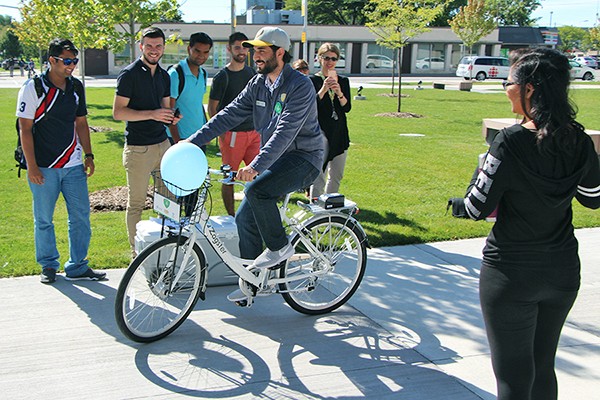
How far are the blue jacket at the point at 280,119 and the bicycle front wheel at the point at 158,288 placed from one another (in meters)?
0.80

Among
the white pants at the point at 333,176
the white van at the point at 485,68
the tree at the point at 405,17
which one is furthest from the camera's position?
the white van at the point at 485,68

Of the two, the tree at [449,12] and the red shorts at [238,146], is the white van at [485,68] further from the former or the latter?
the red shorts at [238,146]

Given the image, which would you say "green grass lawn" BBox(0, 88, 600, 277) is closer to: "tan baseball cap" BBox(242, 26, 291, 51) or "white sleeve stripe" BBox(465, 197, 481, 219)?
"white sleeve stripe" BBox(465, 197, 481, 219)

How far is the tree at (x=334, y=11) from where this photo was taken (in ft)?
234

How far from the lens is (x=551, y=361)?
2959mm

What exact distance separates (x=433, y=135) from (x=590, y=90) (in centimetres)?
2134

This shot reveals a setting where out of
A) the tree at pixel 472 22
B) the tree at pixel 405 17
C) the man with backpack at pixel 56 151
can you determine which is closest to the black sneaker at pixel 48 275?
the man with backpack at pixel 56 151

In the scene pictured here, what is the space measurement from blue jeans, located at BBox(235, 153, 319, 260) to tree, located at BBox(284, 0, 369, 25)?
6876 centimetres

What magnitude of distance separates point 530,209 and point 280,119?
2016 mm

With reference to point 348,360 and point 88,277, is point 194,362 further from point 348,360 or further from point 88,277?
point 88,277

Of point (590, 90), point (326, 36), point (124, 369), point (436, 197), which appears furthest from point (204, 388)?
point (326, 36)

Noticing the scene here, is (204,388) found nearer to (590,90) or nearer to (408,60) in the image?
(590,90)

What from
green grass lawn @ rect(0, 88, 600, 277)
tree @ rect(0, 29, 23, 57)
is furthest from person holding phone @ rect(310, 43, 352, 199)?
tree @ rect(0, 29, 23, 57)

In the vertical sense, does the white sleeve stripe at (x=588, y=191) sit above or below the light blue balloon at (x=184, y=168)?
above
